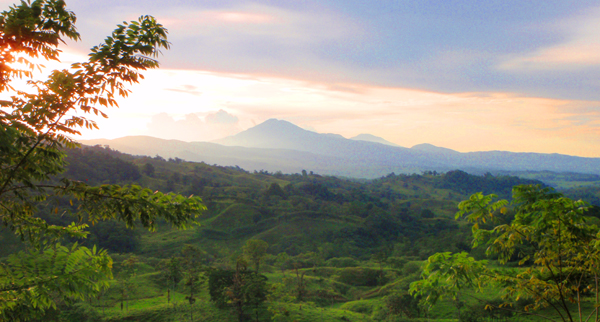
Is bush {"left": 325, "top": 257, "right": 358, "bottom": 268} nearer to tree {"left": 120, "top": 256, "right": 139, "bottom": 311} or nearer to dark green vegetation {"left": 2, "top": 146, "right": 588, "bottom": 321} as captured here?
dark green vegetation {"left": 2, "top": 146, "right": 588, "bottom": 321}

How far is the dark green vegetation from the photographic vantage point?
23656 mm

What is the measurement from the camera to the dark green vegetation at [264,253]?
23.7m

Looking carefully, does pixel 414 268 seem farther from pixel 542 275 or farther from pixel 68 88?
pixel 68 88

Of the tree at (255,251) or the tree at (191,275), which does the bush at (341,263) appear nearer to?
the tree at (255,251)

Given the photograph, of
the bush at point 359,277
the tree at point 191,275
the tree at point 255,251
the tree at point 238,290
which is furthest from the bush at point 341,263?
the tree at point 238,290

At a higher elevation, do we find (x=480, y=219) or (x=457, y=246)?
(x=480, y=219)

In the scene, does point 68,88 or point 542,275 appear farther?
point 542,275

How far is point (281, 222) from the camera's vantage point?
7362 centimetres

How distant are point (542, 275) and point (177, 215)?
586 centimetres

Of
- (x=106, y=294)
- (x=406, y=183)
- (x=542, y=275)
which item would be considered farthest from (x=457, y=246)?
(x=406, y=183)

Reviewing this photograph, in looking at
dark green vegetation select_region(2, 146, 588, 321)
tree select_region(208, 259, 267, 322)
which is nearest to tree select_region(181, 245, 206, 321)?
dark green vegetation select_region(2, 146, 588, 321)

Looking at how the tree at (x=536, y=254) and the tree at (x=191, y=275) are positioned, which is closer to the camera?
the tree at (x=536, y=254)

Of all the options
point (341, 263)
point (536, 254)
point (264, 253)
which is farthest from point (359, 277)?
point (536, 254)

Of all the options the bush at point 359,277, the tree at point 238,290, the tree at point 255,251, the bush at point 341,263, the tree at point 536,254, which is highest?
the tree at point 536,254
